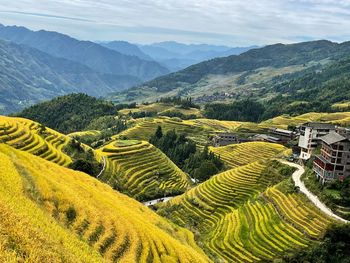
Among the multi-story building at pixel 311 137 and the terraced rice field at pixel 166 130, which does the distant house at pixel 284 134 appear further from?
the multi-story building at pixel 311 137

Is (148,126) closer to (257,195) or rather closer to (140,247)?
Result: (257,195)

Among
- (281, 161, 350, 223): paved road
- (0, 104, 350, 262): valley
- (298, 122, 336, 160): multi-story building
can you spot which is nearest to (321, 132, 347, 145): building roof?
(281, 161, 350, 223): paved road

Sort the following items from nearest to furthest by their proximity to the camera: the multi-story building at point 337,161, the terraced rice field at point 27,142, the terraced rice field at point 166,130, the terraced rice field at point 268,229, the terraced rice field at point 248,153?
the terraced rice field at point 268,229 → the multi-story building at point 337,161 → the terraced rice field at point 27,142 → the terraced rice field at point 248,153 → the terraced rice field at point 166,130

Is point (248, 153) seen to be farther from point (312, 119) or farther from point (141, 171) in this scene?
point (312, 119)

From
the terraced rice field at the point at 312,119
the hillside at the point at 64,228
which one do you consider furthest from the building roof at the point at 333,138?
the terraced rice field at the point at 312,119

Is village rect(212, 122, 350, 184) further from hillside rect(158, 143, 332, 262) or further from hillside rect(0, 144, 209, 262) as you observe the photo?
hillside rect(0, 144, 209, 262)

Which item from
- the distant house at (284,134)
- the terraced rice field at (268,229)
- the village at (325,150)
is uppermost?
the village at (325,150)
